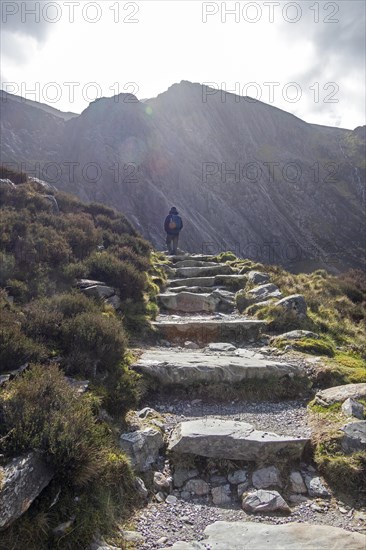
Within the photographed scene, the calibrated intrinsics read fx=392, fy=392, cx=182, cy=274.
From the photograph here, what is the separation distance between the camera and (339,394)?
5586mm

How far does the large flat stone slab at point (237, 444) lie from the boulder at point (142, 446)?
0.19m

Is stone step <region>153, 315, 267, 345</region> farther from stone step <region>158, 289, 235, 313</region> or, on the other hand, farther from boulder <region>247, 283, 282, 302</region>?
stone step <region>158, 289, 235, 313</region>

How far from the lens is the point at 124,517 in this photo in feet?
11.8

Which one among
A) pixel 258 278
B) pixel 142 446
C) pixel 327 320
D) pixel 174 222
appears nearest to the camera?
pixel 142 446

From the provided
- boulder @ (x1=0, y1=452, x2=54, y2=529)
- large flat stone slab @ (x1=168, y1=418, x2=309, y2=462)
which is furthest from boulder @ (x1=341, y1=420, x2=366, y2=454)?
boulder @ (x1=0, y1=452, x2=54, y2=529)

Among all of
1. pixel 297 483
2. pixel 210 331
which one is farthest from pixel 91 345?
pixel 210 331

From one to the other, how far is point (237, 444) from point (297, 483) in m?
0.72

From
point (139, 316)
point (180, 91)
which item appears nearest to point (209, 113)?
point (180, 91)

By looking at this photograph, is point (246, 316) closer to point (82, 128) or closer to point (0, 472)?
point (0, 472)

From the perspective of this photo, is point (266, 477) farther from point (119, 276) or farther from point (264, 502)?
point (119, 276)

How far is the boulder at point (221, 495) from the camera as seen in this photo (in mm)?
3980

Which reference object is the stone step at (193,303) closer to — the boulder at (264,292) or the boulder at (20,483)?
the boulder at (264,292)

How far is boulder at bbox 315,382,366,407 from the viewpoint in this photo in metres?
5.45

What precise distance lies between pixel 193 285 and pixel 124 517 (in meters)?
10.4
